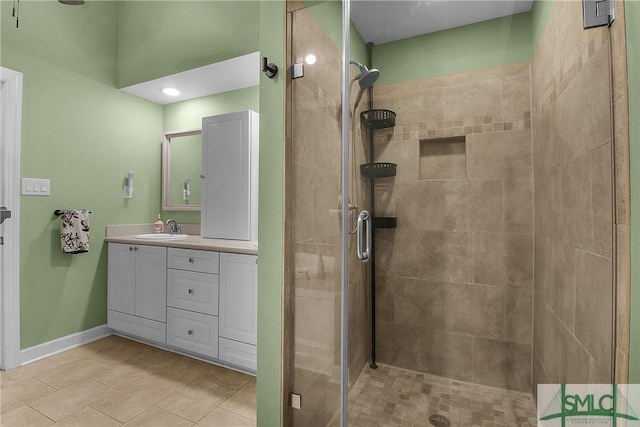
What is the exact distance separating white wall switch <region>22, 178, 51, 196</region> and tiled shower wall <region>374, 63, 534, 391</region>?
96.7 inches

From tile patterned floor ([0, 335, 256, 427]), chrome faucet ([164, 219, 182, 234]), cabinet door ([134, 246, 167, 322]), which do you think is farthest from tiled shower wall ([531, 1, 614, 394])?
chrome faucet ([164, 219, 182, 234])

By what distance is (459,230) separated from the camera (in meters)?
1.39

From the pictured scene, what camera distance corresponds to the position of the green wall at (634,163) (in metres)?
0.77

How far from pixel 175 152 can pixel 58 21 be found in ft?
4.15

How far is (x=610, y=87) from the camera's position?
0.87m

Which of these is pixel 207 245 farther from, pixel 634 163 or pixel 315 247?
pixel 634 163

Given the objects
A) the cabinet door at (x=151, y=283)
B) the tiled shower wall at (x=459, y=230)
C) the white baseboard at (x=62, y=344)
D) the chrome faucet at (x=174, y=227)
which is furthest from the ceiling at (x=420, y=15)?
the white baseboard at (x=62, y=344)

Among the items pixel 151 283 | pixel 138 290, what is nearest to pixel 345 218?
pixel 151 283

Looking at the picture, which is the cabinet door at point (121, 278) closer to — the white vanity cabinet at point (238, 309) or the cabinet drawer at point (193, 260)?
the cabinet drawer at point (193, 260)

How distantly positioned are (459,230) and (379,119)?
617mm

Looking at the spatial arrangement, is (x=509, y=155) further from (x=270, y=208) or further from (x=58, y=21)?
(x=58, y=21)

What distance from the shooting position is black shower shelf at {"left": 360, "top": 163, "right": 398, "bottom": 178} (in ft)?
4.35

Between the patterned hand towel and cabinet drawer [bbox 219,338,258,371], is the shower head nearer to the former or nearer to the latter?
cabinet drawer [bbox 219,338,258,371]

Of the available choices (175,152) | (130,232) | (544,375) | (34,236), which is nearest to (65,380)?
(34,236)
